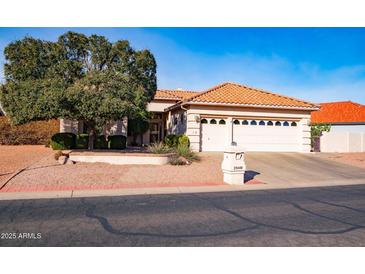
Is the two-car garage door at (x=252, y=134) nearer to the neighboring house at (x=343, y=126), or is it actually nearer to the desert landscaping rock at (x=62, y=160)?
the neighboring house at (x=343, y=126)

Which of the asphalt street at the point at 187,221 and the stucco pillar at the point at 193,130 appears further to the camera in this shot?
the stucco pillar at the point at 193,130

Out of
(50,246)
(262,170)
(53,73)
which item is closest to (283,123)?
(262,170)

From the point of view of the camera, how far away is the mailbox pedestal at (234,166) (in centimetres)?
1305

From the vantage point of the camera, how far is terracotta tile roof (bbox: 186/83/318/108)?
75.5 ft

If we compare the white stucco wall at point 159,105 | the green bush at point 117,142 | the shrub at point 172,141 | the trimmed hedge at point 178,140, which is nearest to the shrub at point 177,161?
the trimmed hedge at point 178,140

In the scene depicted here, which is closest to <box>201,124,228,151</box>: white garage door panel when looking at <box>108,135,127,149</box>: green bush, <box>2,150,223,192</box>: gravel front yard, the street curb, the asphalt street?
<box>108,135,127,149</box>: green bush

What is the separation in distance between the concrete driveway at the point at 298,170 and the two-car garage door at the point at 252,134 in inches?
47.4

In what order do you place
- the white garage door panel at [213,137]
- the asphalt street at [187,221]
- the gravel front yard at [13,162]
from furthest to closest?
the white garage door panel at [213,137]
the gravel front yard at [13,162]
the asphalt street at [187,221]

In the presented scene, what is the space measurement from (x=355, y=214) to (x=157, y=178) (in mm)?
7537

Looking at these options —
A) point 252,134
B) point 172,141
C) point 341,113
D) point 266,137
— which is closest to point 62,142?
point 172,141

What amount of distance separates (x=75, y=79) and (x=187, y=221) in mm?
11757

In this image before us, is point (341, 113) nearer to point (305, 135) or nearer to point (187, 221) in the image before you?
point (305, 135)

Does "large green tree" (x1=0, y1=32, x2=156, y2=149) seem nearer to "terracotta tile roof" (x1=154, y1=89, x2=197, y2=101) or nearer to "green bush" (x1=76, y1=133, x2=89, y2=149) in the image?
"green bush" (x1=76, y1=133, x2=89, y2=149)

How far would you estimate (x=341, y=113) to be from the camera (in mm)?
41406
